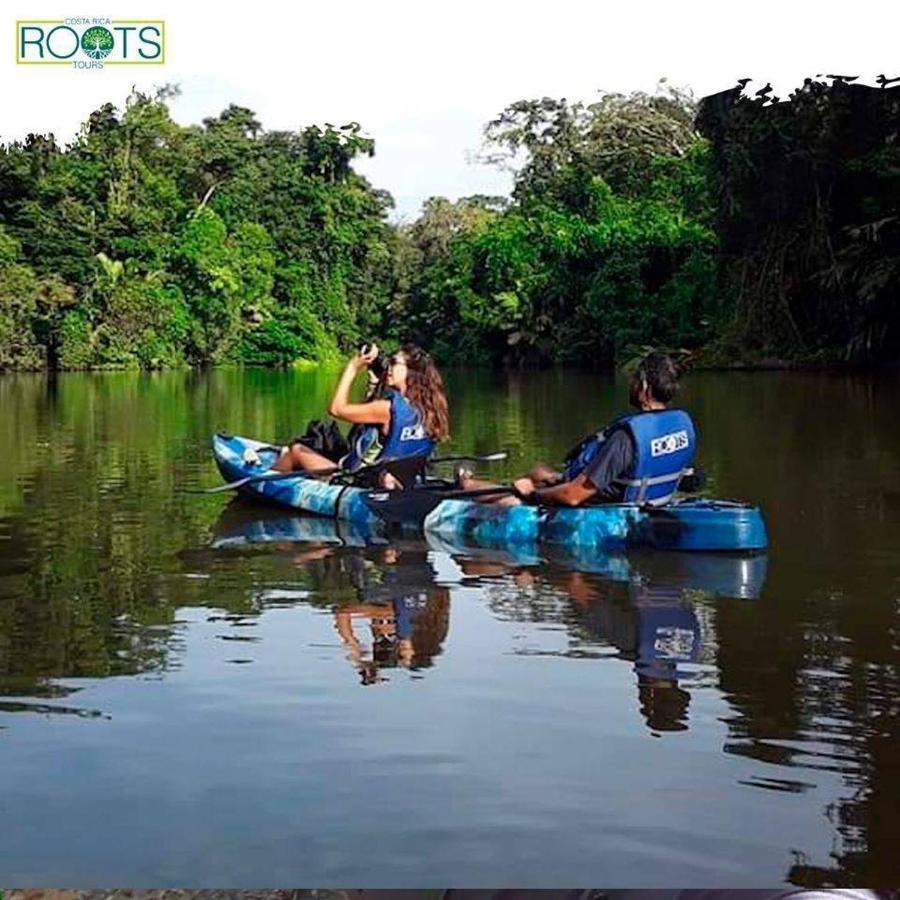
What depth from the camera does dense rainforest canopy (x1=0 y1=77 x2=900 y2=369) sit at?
97.8 feet

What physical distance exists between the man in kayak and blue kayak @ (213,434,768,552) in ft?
0.32

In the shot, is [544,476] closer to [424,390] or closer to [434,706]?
[424,390]

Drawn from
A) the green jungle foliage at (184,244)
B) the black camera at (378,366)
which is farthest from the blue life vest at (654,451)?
the green jungle foliage at (184,244)

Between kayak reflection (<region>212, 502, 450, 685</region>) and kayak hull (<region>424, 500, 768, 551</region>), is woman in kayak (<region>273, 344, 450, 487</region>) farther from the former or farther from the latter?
kayak hull (<region>424, 500, 768, 551</region>)

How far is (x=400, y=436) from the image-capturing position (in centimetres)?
879

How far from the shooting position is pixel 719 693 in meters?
4.74

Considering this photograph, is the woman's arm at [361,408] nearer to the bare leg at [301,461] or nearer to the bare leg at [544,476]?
the bare leg at [301,461]

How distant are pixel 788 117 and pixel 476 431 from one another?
16.6m

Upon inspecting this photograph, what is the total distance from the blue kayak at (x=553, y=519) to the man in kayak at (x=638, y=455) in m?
0.10

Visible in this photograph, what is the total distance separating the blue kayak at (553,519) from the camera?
746cm

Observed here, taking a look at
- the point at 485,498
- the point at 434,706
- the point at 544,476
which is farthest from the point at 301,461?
the point at 434,706

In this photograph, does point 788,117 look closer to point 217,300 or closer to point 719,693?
point 217,300

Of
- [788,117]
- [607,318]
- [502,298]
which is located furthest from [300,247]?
[788,117]

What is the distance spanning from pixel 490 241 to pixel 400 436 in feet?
117
